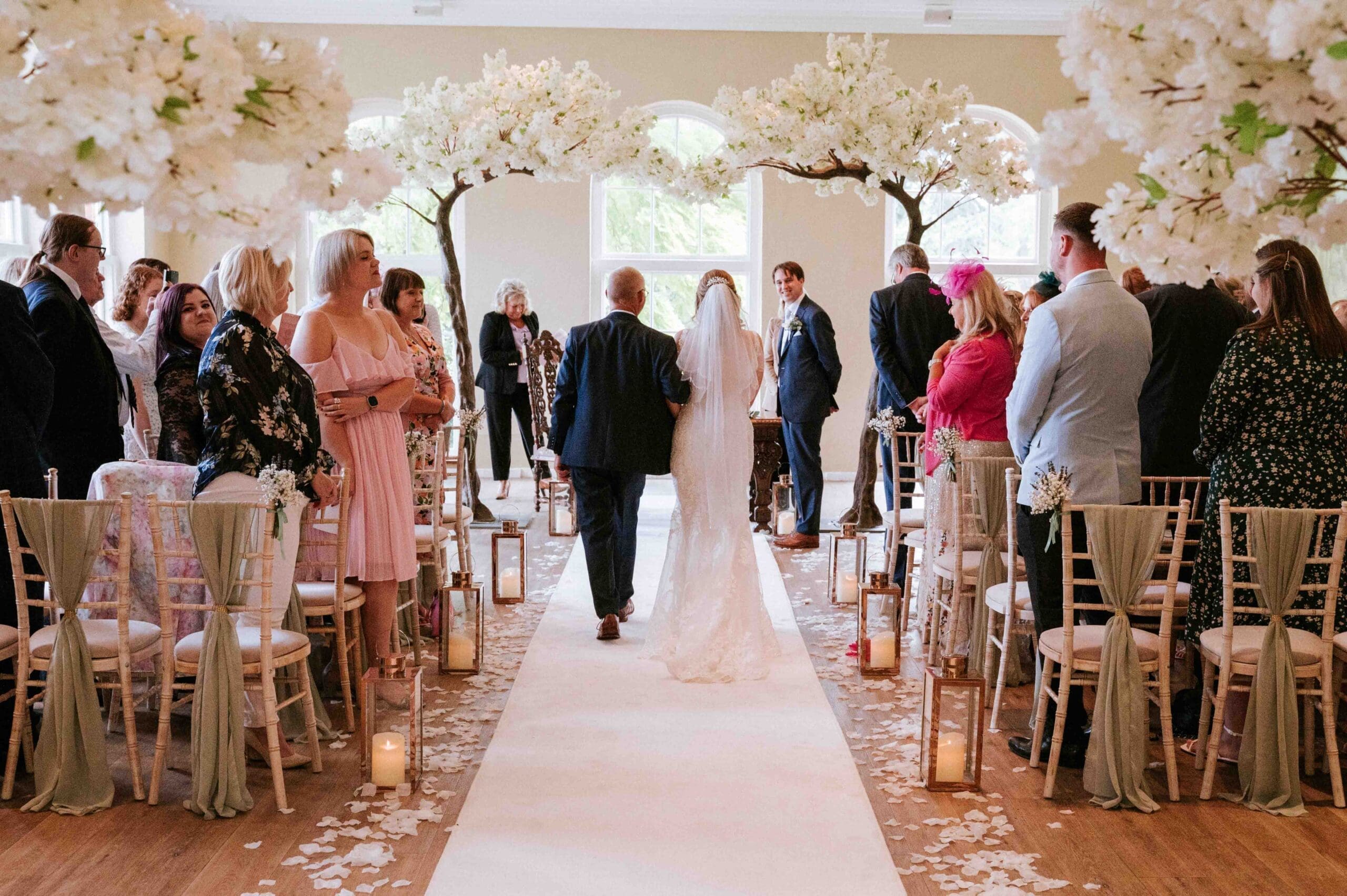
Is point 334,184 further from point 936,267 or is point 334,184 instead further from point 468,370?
point 936,267

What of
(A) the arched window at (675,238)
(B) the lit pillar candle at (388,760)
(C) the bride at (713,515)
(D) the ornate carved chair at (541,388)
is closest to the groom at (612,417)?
(C) the bride at (713,515)

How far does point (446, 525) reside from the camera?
258 inches

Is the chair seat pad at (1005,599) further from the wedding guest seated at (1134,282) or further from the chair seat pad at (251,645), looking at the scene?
the chair seat pad at (251,645)

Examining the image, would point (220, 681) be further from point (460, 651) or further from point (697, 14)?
point (697, 14)

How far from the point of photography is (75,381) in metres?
4.75

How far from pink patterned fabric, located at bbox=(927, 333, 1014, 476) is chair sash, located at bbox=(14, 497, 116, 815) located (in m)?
3.39

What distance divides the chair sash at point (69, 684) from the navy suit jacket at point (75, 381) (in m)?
1.25

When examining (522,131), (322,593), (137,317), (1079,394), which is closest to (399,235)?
(522,131)

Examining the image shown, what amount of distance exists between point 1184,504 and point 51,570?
11.3ft

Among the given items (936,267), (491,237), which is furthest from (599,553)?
(936,267)

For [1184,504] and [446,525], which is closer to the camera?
[1184,504]

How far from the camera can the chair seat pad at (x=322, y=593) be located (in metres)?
4.35

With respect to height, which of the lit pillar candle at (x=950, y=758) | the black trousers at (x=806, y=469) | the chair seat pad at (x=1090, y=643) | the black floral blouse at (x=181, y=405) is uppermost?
the black floral blouse at (x=181, y=405)

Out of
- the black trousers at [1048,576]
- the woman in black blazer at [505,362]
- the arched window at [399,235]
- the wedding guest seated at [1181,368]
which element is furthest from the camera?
the arched window at [399,235]
